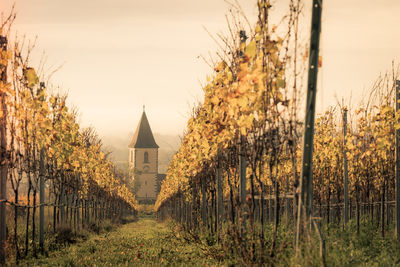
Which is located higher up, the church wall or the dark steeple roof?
the dark steeple roof

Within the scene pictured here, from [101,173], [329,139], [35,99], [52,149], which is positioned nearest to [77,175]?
[101,173]

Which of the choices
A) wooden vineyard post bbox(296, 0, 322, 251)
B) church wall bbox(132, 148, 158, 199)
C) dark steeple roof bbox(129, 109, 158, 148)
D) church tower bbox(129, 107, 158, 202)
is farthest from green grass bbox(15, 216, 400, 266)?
dark steeple roof bbox(129, 109, 158, 148)

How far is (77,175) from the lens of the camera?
1518cm

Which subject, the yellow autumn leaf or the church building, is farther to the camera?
the church building

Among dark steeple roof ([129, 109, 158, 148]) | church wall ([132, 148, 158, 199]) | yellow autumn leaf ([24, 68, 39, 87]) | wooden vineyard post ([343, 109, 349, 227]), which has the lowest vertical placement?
church wall ([132, 148, 158, 199])

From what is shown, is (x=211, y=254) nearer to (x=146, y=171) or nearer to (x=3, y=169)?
(x=3, y=169)

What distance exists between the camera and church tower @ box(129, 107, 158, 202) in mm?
115688

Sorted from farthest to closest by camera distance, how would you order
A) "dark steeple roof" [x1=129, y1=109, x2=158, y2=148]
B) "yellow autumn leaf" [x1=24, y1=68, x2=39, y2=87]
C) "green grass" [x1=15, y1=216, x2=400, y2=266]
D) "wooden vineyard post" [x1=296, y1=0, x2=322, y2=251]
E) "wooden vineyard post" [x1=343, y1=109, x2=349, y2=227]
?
"dark steeple roof" [x1=129, y1=109, x2=158, y2=148], "wooden vineyard post" [x1=343, y1=109, x2=349, y2=227], "yellow autumn leaf" [x1=24, y1=68, x2=39, y2=87], "green grass" [x1=15, y1=216, x2=400, y2=266], "wooden vineyard post" [x1=296, y1=0, x2=322, y2=251]

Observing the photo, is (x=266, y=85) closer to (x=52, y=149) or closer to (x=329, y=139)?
(x=52, y=149)

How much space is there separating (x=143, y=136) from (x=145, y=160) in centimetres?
676

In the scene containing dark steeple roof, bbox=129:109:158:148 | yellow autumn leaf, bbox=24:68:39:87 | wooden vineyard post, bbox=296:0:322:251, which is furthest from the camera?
dark steeple roof, bbox=129:109:158:148

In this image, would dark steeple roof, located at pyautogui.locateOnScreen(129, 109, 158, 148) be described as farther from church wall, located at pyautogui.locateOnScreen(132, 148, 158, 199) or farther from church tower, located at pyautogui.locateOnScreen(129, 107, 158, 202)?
church wall, located at pyautogui.locateOnScreen(132, 148, 158, 199)

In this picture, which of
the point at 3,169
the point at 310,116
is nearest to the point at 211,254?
the point at 3,169

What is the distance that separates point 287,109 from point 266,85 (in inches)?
15.4
